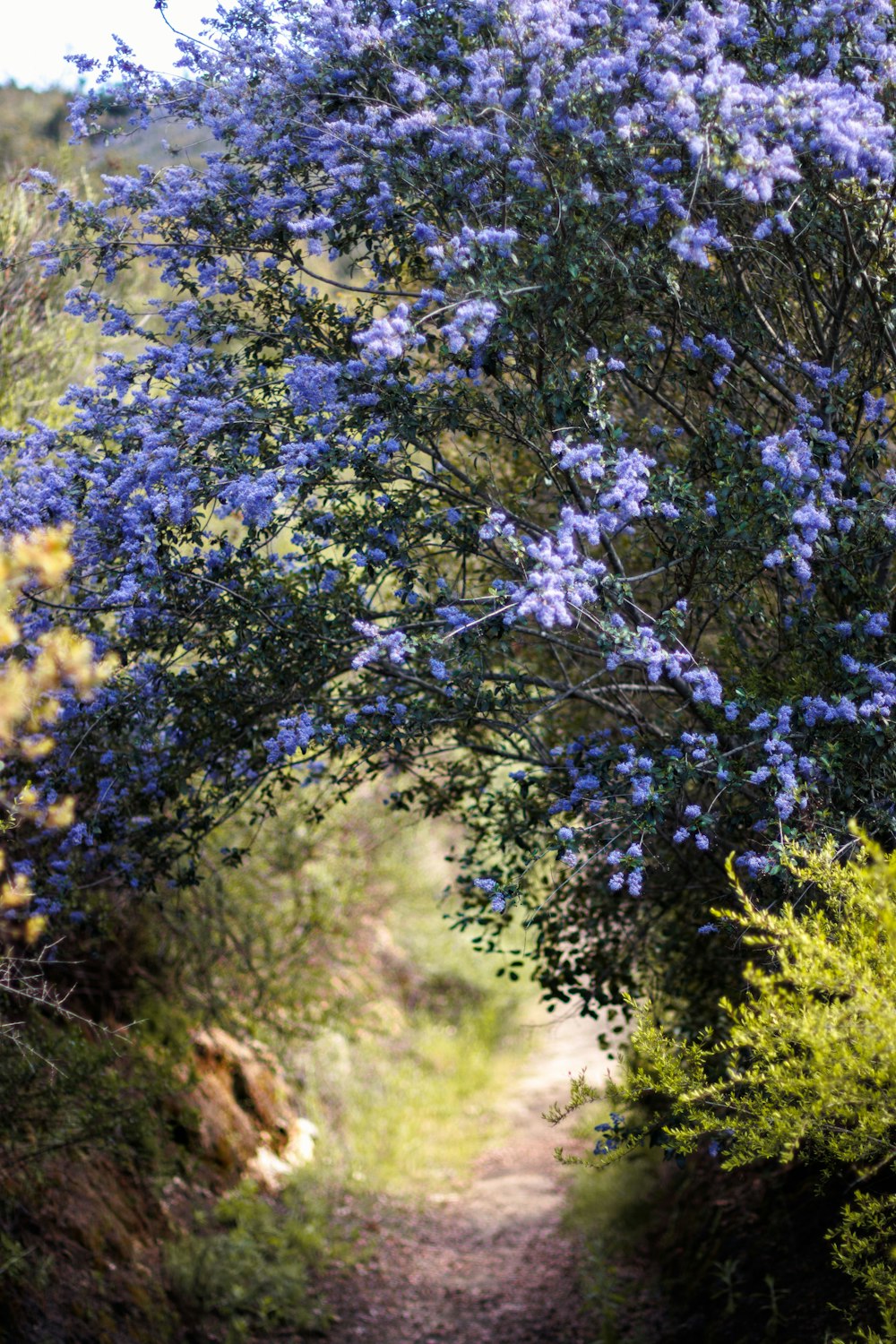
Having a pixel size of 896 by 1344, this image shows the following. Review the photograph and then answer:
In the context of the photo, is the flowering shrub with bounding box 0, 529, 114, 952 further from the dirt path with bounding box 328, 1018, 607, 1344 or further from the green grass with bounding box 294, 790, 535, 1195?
the green grass with bounding box 294, 790, 535, 1195

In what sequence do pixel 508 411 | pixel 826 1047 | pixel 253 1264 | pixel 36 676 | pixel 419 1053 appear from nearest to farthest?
pixel 826 1047 → pixel 508 411 → pixel 36 676 → pixel 253 1264 → pixel 419 1053

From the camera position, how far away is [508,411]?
4.33 metres

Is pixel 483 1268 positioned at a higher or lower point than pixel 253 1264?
higher

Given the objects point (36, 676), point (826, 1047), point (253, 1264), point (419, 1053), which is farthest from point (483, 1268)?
point (826, 1047)

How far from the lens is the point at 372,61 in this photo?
447cm

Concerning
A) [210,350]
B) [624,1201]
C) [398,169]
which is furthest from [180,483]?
[624,1201]

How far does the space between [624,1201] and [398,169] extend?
689 centimetres

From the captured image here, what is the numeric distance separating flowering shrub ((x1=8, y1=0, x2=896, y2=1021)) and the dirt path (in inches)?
97.0

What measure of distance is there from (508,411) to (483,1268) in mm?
6520

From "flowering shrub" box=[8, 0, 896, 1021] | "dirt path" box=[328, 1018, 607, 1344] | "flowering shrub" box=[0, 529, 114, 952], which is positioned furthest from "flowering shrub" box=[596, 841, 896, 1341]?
"dirt path" box=[328, 1018, 607, 1344]

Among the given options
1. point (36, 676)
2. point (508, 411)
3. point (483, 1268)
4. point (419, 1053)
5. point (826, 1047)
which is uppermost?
point (419, 1053)

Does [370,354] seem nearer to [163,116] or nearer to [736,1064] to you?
[163,116]

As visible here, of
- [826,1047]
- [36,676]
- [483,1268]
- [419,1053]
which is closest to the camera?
[826,1047]

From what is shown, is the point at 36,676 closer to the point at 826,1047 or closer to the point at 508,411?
the point at 508,411
